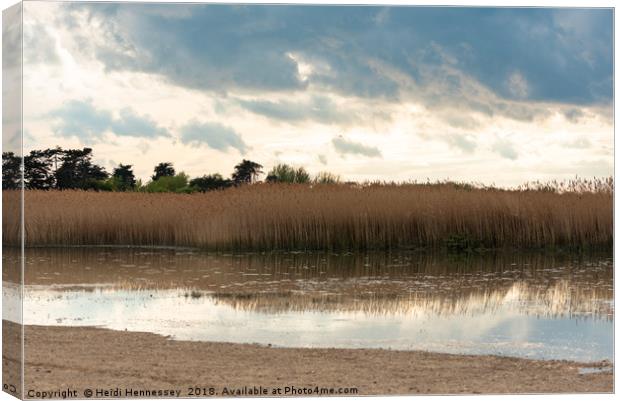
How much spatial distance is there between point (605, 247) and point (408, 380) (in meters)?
3.68

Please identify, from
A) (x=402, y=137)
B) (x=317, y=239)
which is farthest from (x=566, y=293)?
(x=317, y=239)

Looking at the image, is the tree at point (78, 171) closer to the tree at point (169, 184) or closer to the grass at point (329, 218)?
the tree at point (169, 184)

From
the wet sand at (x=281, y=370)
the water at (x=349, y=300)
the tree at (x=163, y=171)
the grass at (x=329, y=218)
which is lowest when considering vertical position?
the wet sand at (x=281, y=370)

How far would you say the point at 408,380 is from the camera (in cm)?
435

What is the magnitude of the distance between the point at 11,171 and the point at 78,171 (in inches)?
91.6

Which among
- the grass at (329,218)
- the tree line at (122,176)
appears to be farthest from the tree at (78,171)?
the grass at (329,218)

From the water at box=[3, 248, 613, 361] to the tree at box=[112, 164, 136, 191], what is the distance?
0.96m

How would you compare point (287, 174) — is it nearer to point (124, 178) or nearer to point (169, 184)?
point (169, 184)

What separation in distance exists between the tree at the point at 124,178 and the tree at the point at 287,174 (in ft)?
3.97

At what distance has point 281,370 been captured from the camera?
4.48 m

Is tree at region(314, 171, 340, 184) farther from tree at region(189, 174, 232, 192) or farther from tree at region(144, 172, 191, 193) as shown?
tree at region(144, 172, 191, 193)

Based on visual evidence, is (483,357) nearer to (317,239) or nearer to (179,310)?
(179,310)

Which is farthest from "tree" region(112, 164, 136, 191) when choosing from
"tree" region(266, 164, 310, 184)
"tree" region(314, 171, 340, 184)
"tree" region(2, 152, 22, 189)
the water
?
"tree" region(2, 152, 22, 189)

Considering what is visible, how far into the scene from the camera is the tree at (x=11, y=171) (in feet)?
14.3
